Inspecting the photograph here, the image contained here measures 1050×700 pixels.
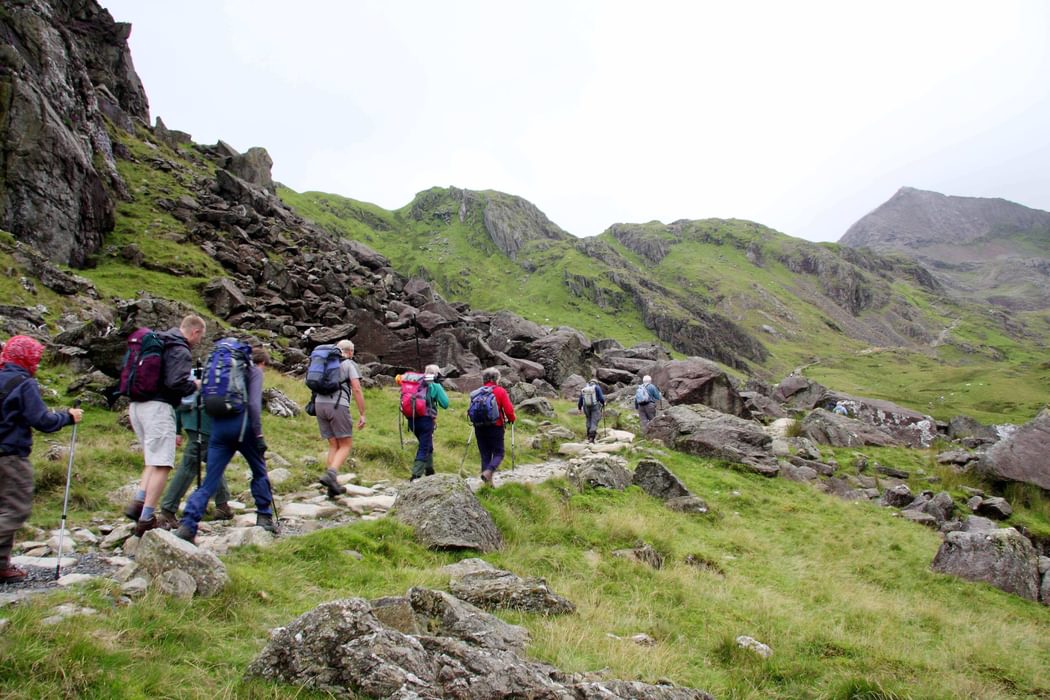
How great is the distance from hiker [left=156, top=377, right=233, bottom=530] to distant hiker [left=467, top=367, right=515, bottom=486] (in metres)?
5.26

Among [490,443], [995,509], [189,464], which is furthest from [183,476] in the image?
[995,509]

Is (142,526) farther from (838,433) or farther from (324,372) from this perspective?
(838,433)

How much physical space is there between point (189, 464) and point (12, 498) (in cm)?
219

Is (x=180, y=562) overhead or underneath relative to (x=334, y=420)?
underneath

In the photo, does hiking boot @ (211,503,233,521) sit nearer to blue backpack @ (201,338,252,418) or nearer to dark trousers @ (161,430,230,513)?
dark trousers @ (161,430,230,513)

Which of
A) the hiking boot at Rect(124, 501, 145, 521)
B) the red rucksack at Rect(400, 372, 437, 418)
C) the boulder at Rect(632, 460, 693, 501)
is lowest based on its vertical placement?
the boulder at Rect(632, 460, 693, 501)

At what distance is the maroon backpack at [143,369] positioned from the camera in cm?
764

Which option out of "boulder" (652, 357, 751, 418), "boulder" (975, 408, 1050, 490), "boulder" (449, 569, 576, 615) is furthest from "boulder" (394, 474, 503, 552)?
"boulder" (652, 357, 751, 418)

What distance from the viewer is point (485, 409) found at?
41.7 feet

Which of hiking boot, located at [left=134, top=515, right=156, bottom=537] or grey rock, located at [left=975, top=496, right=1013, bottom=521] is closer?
hiking boot, located at [left=134, top=515, right=156, bottom=537]

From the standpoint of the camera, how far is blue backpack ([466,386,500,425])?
1270 cm

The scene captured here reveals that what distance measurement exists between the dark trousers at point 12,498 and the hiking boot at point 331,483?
5044 millimetres

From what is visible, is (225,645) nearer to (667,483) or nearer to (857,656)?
(857,656)

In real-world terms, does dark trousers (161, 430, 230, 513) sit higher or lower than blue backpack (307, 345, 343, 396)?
lower
